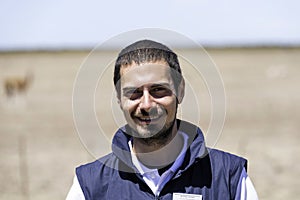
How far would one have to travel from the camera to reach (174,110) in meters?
2.98

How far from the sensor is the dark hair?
3.00 m

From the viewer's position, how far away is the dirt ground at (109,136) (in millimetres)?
9758

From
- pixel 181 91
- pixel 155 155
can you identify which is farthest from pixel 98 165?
pixel 181 91

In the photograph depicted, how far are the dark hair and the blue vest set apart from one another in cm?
28

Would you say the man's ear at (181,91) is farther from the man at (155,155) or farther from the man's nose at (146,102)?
the man's nose at (146,102)

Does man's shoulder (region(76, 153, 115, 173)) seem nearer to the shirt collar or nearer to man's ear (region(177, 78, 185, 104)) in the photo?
the shirt collar

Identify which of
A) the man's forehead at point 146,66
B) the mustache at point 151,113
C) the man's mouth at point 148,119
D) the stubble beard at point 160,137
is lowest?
the stubble beard at point 160,137

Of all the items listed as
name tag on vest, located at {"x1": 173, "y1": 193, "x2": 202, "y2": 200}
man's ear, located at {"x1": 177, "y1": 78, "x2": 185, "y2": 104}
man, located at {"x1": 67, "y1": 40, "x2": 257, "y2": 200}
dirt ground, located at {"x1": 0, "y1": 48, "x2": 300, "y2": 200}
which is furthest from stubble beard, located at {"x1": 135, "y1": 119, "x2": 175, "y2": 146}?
dirt ground, located at {"x1": 0, "y1": 48, "x2": 300, "y2": 200}

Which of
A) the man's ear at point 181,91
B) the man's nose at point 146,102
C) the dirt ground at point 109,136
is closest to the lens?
the man's nose at point 146,102

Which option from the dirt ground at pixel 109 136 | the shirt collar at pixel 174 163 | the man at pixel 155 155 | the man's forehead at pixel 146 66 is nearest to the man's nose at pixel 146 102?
the man at pixel 155 155

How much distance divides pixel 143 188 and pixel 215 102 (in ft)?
1.63

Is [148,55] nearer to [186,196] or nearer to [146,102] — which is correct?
[146,102]

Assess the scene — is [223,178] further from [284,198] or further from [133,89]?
[284,198]

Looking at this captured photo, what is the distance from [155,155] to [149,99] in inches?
10.7
